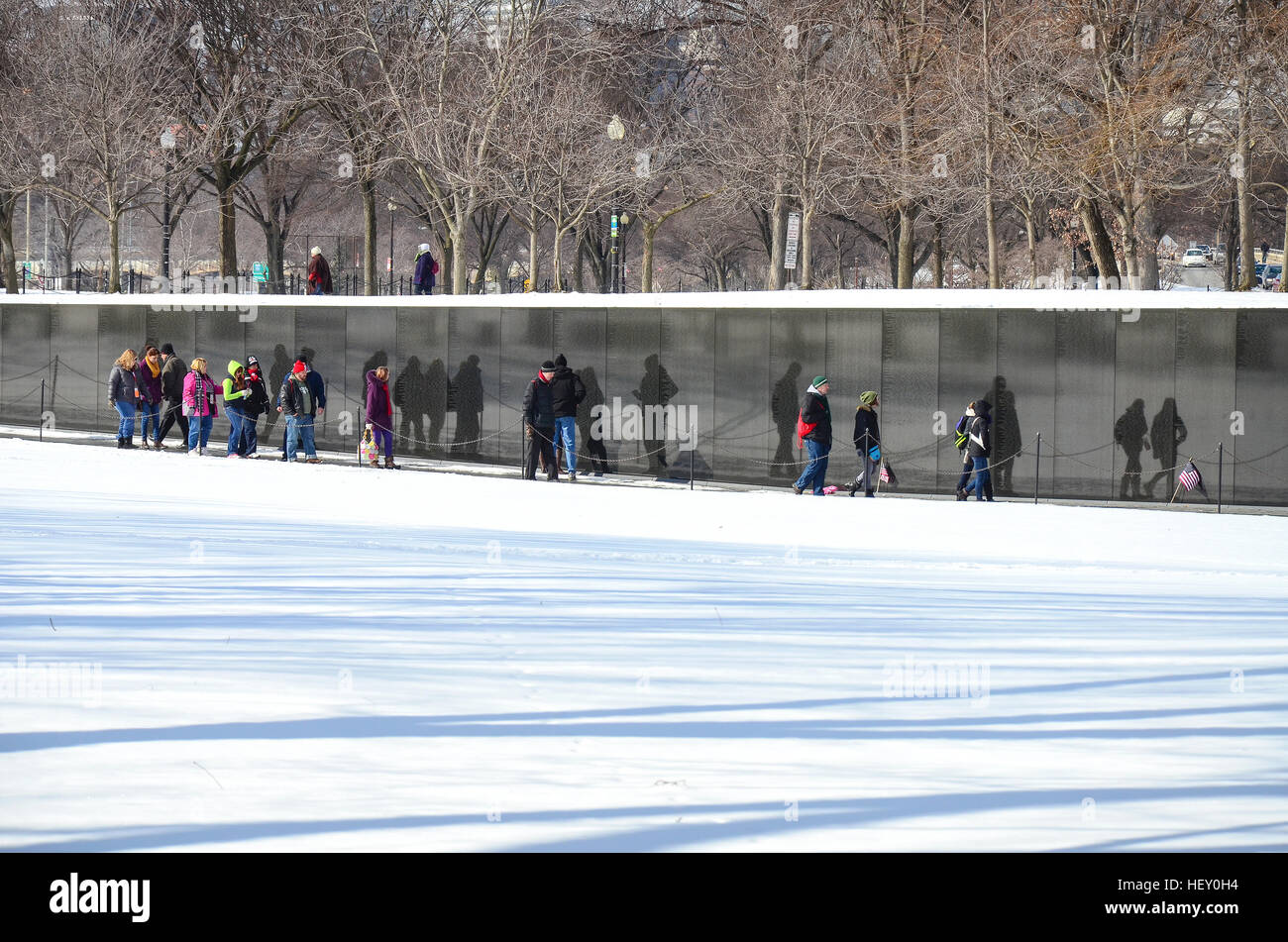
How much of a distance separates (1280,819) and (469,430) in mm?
21368

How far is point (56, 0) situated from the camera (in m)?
38.8

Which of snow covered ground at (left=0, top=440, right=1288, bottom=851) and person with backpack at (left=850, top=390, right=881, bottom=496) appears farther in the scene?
person with backpack at (left=850, top=390, right=881, bottom=496)

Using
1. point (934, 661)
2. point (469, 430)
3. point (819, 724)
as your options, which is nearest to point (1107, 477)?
point (469, 430)

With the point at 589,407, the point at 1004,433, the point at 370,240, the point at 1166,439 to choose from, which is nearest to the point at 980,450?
the point at 1004,433

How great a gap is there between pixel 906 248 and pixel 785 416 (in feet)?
31.2

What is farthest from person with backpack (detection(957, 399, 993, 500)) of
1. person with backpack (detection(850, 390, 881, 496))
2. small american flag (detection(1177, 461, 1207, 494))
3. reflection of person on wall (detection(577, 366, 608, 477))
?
reflection of person on wall (detection(577, 366, 608, 477))

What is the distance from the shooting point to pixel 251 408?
23859 mm

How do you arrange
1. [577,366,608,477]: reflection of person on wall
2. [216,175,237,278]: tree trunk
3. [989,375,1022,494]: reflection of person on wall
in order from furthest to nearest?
[216,175,237,278]: tree trunk
[577,366,608,477]: reflection of person on wall
[989,375,1022,494]: reflection of person on wall

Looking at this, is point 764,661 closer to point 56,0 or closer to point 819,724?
point 819,724

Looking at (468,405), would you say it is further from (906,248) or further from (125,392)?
(906,248)

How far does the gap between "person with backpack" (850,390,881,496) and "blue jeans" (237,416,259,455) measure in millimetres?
9626

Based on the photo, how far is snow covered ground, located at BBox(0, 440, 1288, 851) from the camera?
5.14 metres

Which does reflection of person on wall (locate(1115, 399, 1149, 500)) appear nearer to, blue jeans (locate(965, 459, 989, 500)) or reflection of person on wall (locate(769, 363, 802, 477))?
blue jeans (locate(965, 459, 989, 500))

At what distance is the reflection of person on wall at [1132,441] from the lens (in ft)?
68.4
